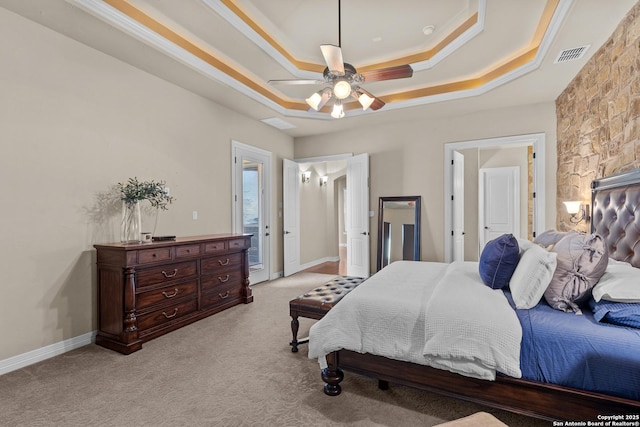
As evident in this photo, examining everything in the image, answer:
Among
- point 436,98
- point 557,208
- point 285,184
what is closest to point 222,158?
point 285,184

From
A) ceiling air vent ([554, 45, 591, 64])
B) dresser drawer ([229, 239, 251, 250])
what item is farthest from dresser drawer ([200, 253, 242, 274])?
ceiling air vent ([554, 45, 591, 64])

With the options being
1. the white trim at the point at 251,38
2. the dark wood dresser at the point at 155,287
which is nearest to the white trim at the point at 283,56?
the white trim at the point at 251,38

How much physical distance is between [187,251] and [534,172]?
4.88m

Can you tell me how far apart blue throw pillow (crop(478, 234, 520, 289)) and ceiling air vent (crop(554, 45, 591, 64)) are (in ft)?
7.28

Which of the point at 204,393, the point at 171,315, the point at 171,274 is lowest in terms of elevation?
the point at 204,393

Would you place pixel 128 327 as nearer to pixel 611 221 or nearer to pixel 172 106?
pixel 172 106

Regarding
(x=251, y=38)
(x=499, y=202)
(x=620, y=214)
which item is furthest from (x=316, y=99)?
(x=499, y=202)

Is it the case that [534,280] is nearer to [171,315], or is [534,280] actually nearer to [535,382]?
[535,382]

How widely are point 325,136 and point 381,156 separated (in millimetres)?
1242

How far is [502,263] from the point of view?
2.12 metres

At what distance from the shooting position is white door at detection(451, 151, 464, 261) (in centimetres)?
504

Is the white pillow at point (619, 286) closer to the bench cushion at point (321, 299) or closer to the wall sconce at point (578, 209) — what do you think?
Result: the bench cushion at point (321, 299)

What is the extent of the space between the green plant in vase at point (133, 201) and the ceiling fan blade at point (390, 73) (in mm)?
2487

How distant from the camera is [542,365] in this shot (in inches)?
62.1
